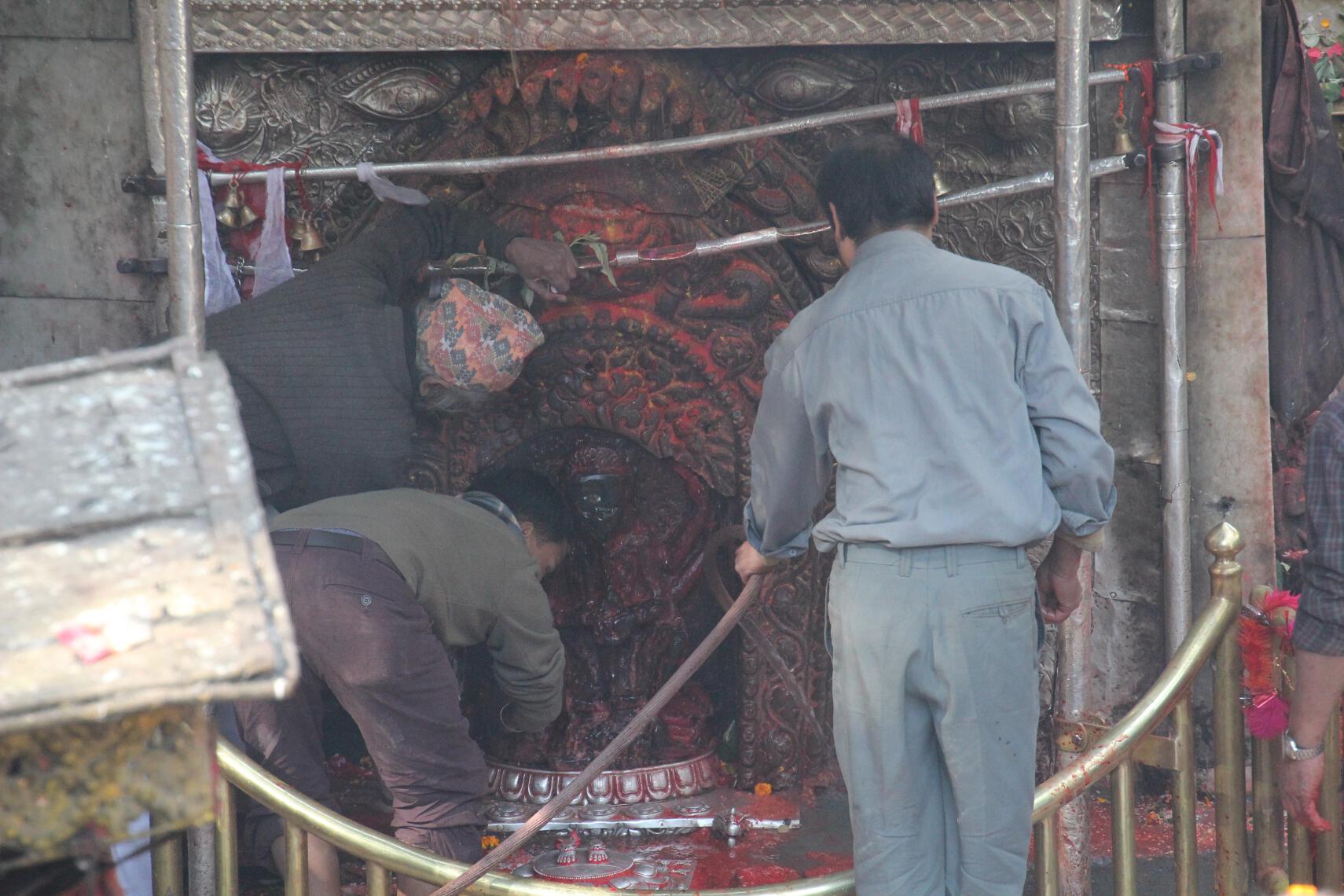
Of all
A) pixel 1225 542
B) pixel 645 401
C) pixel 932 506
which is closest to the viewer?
pixel 932 506

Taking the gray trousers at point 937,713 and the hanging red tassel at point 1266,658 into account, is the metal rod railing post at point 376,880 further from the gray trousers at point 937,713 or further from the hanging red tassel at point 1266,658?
the hanging red tassel at point 1266,658

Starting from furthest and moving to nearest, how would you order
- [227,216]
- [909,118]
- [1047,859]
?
1. [227,216]
2. [909,118]
3. [1047,859]

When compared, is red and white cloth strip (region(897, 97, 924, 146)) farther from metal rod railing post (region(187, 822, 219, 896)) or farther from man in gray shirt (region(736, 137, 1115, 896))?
metal rod railing post (region(187, 822, 219, 896))

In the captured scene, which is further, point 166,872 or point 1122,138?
point 1122,138

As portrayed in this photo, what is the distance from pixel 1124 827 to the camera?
3223 millimetres

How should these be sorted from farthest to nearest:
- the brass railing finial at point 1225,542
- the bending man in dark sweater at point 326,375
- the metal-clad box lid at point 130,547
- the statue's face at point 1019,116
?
the statue's face at point 1019,116 → the bending man in dark sweater at point 326,375 → the brass railing finial at point 1225,542 → the metal-clad box lid at point 130,547

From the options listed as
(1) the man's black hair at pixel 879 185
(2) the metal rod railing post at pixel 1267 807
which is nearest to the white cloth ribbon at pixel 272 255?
(1) the man's black hair at pixel 879 185

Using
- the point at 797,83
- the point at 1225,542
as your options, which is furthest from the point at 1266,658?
the point at 797,83

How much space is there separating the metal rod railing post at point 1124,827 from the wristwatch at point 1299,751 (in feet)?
1.15

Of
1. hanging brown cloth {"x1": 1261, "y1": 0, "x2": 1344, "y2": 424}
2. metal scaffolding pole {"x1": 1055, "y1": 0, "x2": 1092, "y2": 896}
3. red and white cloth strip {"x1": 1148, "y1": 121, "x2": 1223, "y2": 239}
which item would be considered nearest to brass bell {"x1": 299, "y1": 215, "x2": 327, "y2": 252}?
metal scaffolding pole {"x1": 1055, "y1": 0, "x2": 1092, "y2": 896}

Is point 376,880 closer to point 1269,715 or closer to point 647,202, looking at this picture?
point 1269,715

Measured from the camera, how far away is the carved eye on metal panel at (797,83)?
4.44 meters

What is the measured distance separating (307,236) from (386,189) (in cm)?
36

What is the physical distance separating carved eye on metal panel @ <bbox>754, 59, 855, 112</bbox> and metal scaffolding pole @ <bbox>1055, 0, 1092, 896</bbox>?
3.58 feet
